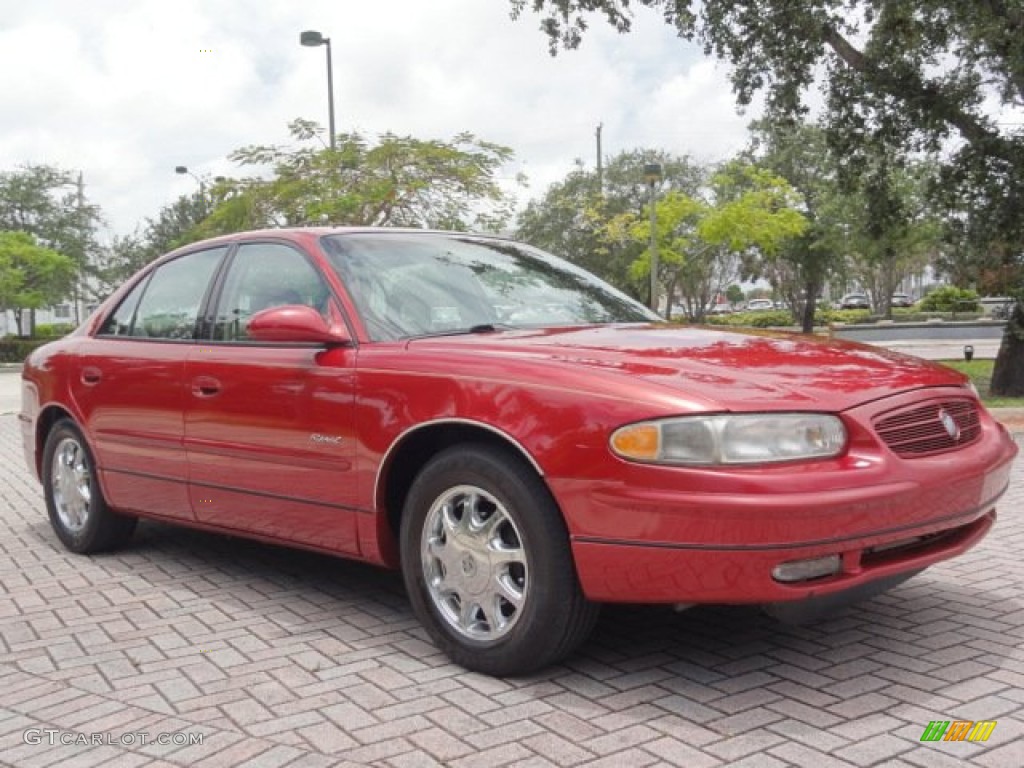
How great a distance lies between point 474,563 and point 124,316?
9.80 ft

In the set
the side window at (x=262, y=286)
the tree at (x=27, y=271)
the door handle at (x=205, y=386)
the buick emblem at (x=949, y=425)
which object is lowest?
the buick emblem at (x=949, y=425)

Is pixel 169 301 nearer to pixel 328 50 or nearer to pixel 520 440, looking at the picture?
pixel 520 440

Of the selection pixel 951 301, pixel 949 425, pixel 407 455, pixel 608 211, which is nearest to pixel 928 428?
pixel 949 425

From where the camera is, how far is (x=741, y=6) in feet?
49.3

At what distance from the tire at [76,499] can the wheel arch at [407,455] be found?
86.7 inches

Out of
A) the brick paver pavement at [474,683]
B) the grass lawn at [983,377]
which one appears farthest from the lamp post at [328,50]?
the brick paver pavement at [474,683]

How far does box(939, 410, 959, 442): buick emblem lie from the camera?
3.54 metres

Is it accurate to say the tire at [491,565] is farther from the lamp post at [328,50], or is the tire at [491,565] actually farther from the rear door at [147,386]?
the lamp post at [328,50]

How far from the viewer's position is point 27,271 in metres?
46.0

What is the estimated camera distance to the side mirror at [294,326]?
3.95 meters

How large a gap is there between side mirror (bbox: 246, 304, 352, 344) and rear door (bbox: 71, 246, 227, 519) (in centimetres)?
93

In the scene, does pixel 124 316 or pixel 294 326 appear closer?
pixel 294 326

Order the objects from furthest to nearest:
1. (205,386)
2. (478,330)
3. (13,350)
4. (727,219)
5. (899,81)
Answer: (13,350) → (727,219) → (899,81) → (205,386) → (478,330)

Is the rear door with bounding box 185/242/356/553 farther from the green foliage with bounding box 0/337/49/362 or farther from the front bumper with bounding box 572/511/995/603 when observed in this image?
the green foliage with bounding box 0/337/49/362
